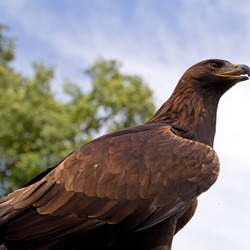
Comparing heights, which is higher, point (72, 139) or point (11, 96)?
point (11, 96)

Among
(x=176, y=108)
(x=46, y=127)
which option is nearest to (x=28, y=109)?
(x=46, y=127)

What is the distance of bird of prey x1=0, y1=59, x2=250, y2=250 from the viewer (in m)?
6.35

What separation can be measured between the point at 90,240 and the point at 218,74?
2360 millimetres

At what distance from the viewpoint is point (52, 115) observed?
97.6 ft

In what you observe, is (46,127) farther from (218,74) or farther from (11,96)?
(218,74)

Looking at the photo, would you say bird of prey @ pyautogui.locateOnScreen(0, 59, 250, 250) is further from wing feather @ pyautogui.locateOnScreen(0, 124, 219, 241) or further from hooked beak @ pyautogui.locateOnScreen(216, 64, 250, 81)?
hooked beak @ pyautogui.locateOnScreen(216, 64, 250, 81)

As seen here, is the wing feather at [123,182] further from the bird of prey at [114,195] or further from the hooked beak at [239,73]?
the hooked beak at [239,73]

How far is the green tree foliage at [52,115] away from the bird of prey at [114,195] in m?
21.7

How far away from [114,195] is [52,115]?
2348 cm

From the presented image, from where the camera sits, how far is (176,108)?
25.1ft

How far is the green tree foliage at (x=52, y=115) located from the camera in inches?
1160

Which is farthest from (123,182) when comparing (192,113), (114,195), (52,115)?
(52,115)

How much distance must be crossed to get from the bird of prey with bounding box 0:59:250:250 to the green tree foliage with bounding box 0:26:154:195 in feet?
71.3

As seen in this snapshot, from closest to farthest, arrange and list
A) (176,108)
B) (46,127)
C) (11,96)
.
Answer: (176,108) → (46,127) → (11,96)
